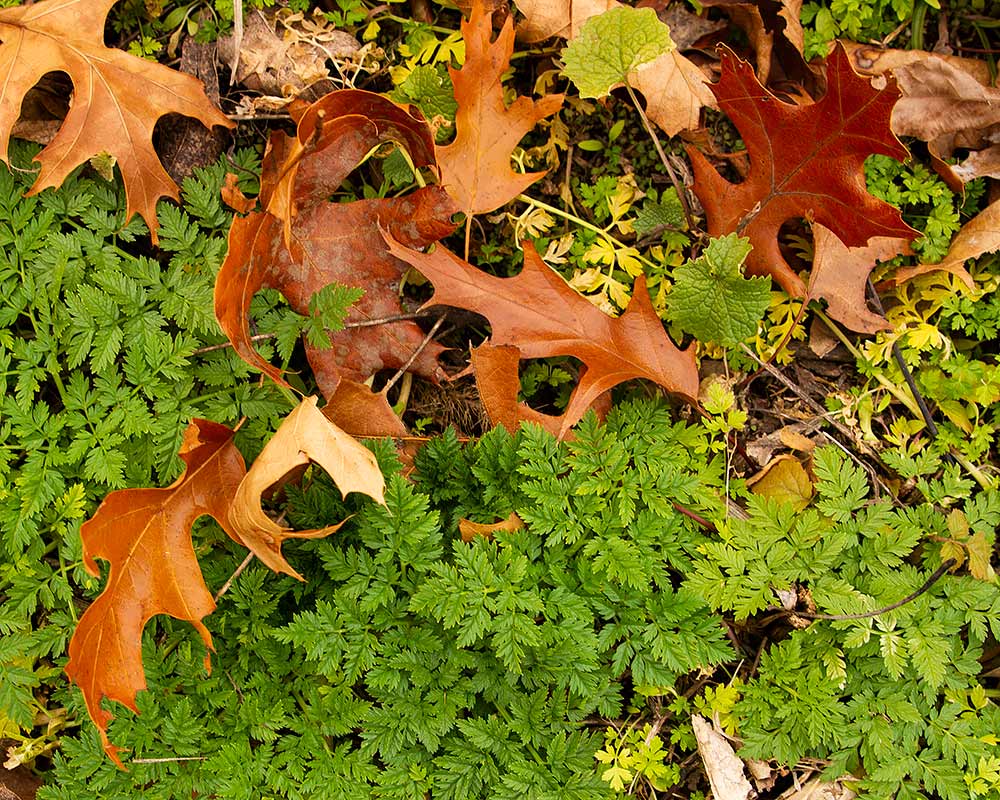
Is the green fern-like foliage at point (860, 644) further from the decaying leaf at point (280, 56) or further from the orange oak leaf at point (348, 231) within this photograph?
the decaying leaf at point (280, 56)

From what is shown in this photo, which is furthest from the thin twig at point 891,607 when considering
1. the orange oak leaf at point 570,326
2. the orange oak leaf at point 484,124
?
the orange oak leaf at point 484,124

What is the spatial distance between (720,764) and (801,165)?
1.81 meters

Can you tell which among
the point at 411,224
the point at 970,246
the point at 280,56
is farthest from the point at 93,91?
the point at 970,246

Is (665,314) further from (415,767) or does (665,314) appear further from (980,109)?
(415,767)

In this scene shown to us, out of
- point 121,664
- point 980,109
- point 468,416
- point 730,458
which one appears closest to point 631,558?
point 730,458

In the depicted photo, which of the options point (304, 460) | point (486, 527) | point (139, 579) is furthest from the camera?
point (486, 527)

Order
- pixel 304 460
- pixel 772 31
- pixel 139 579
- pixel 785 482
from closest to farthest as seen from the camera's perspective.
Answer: pixel 304 460, pixel 139 579, pixel 785 482, pixel 772 31

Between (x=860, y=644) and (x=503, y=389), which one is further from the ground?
(x=503, y=389)

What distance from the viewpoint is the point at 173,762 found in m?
2.38

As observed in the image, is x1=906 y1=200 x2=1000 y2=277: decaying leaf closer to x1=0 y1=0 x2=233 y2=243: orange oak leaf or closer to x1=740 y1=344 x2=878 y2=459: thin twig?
x1=740 y1=344 x2=878 y2=459: thin twig

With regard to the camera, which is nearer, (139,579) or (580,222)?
(139,579)

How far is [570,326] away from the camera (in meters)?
2.47

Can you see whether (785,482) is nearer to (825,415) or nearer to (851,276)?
(825,415)

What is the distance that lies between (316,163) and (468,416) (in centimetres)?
90
